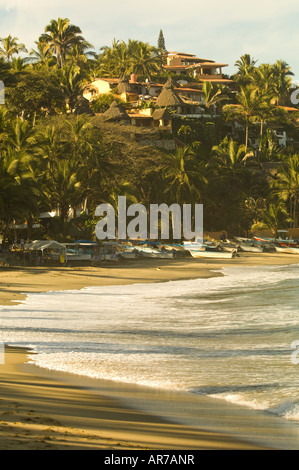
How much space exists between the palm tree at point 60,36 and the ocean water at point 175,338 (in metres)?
60.3

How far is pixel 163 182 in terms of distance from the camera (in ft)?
174

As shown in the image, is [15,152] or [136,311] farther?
[15,152]

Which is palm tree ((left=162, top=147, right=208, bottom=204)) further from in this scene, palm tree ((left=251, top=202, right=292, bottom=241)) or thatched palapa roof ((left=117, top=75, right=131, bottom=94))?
thatched palapa roof ((left=117, top=75, right=131, bottom=94))

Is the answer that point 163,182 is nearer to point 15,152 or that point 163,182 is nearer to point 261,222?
point 261,222

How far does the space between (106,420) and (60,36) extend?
77671mm

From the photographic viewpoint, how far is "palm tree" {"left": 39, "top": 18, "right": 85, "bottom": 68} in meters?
79.8

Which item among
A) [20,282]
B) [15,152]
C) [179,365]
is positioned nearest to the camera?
[179,365]

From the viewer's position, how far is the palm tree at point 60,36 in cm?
7975

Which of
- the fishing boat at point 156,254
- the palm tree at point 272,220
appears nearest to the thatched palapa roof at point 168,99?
the palm tree at point 272,220

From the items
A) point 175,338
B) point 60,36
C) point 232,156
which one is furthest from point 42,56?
point 175,338

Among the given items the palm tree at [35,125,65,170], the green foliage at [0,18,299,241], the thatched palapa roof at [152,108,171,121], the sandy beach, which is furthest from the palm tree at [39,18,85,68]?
the sandy beach

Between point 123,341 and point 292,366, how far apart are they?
429 centimetres

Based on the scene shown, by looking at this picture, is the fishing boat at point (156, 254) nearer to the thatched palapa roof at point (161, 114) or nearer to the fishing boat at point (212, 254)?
the fishing boat at point (212, 254)
